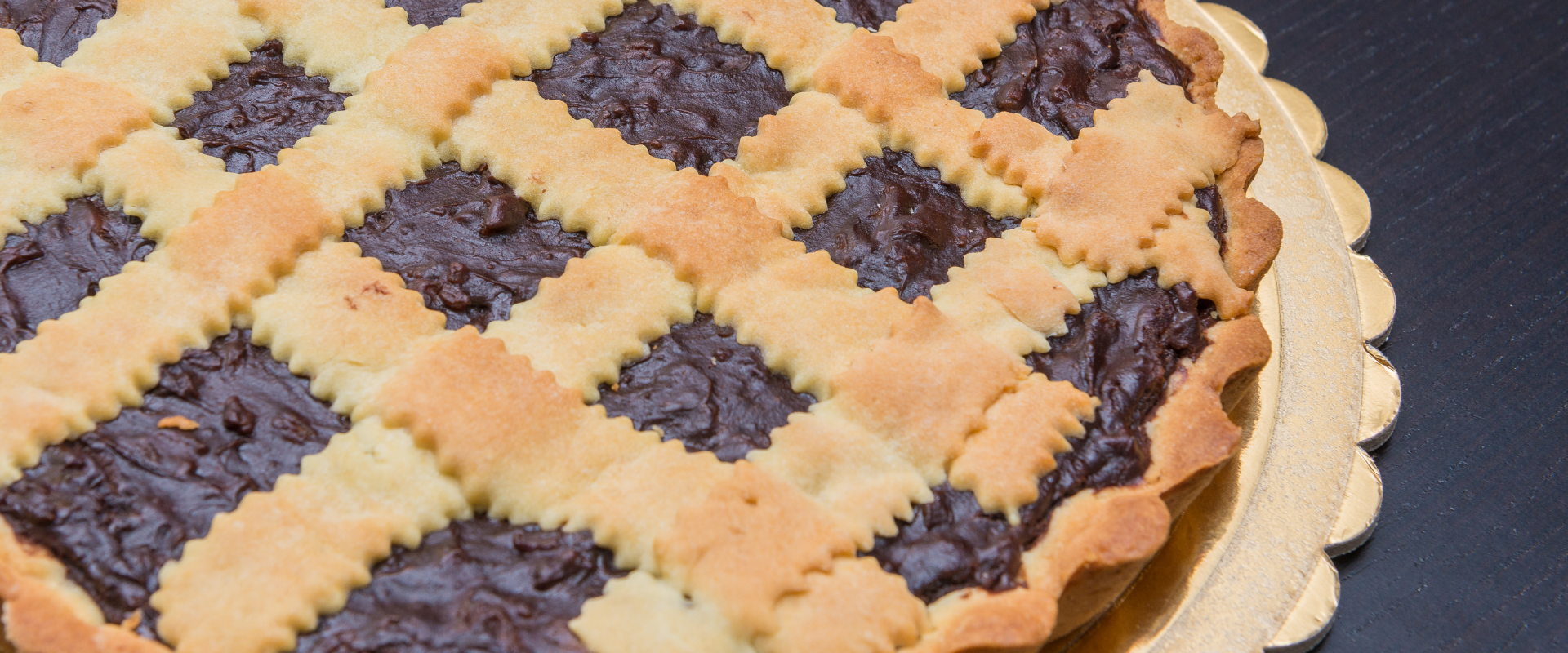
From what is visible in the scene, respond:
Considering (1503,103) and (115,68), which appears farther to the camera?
(1503,103)

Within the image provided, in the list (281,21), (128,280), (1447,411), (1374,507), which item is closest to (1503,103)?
(1447,411)

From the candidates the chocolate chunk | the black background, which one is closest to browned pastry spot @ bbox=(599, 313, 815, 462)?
the chocolate chunk

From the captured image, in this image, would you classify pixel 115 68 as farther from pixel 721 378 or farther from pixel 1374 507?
pixel 1374 507

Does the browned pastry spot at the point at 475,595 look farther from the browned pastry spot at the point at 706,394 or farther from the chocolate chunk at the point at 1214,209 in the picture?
the chocolate chunk at the point at 1214,209

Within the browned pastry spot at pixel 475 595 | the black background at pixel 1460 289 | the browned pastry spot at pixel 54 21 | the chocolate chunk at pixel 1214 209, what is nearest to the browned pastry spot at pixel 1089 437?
the chocolate chunk at pixel 1214 209

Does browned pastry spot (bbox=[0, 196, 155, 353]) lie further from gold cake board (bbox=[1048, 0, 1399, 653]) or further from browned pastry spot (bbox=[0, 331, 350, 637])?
gold cake board (bbox=[1048, 0, 1399, 653])

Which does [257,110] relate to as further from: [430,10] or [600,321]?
[600,321]
